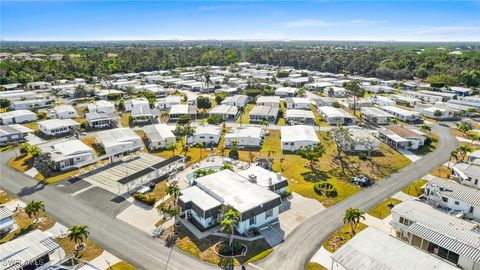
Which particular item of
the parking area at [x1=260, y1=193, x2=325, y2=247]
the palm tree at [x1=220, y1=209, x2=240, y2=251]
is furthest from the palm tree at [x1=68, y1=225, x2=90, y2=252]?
the parking area at [x1=260, y1=193, x2=325, y2=247]

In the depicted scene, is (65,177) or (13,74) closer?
(65,177)

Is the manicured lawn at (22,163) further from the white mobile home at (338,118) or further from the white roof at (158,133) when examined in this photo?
the white mobile home at (338,118)

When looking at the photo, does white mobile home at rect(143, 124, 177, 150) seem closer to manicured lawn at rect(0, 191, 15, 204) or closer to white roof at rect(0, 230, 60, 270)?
manicured lawn at rect(0, 191, 15, 204)

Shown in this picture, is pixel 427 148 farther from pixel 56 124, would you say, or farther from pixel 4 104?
pixel 4 104

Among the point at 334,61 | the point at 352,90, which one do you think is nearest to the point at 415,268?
the point at 352,90

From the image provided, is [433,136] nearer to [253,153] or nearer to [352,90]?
[352,90]

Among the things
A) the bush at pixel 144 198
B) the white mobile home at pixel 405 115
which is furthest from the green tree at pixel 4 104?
the white mobile home at pixel 405 115
